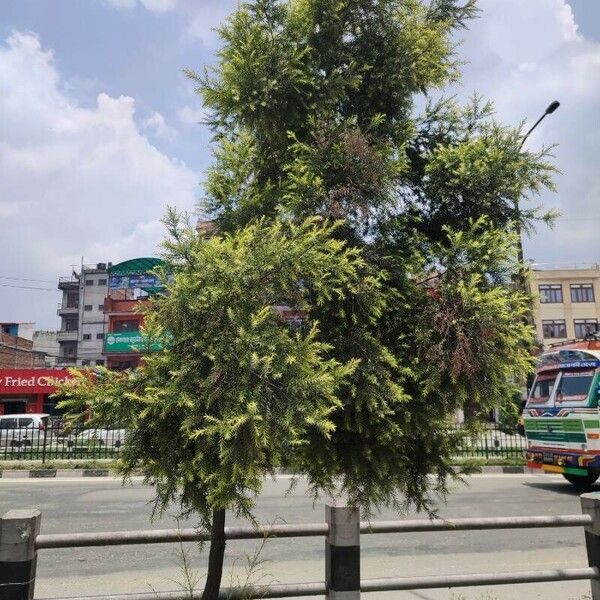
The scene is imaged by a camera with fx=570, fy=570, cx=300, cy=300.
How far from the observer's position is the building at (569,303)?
56.5 meters

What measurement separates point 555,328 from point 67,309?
55.5m

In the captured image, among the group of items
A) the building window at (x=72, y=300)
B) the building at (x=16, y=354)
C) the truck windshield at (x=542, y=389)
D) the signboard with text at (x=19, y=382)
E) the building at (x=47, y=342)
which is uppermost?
the building window at (x=72, y=300)

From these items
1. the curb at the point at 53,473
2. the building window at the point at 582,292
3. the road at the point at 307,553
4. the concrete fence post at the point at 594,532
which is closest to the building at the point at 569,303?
the building window at the point at 582,292

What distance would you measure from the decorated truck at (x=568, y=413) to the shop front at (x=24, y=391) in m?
33.4

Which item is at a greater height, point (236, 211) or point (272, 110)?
point (272, 110)

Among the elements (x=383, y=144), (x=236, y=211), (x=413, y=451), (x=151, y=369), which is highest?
(x=383, y=144)

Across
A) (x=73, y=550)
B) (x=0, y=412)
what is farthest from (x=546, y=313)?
(x=73, y=550)

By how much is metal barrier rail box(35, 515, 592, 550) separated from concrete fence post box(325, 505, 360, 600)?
0.08 m

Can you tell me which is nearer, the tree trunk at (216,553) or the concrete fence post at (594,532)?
the tree trunk at (216,553)

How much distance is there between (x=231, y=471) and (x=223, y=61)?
3398 millimetres

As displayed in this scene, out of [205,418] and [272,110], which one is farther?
[272,110]

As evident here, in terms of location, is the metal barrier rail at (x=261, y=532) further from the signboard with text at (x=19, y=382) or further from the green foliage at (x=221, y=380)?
the signboard with text at (x=19, y=382)

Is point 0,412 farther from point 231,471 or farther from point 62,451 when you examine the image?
point 231,471

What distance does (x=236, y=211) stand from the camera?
4598mm
